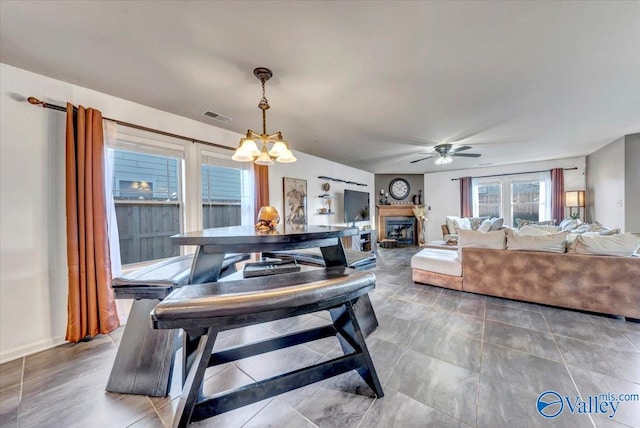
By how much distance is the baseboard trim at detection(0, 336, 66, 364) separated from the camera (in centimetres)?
184

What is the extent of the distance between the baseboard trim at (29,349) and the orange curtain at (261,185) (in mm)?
2295

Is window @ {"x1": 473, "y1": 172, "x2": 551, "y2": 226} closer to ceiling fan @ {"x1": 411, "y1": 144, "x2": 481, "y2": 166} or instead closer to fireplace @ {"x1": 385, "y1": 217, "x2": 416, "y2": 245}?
fireplace @ {"x1": 385, "y1": 217, "x2": 416, "y2": 245}

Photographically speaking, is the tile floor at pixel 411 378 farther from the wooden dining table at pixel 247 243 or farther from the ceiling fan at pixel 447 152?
the ceiling fan at pixel 447 152

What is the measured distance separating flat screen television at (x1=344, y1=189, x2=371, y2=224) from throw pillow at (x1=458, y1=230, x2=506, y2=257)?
296 cm

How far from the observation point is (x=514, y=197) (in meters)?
6.39

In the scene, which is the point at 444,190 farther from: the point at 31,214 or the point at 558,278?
the point at 31,214

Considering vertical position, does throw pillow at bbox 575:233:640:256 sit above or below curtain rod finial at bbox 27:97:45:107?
below

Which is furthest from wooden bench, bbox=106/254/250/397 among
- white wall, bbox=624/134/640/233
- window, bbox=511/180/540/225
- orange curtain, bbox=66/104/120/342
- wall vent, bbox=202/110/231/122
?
window, bbox=511/180/540/225

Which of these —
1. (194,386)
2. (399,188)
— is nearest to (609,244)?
(194,386)

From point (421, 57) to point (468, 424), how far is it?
242cm

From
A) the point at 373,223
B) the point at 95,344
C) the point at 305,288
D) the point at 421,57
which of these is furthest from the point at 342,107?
the point at 373,223

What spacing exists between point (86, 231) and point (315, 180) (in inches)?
146

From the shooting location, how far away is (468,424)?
1220mm

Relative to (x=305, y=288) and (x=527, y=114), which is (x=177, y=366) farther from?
(x=527, y=114)
